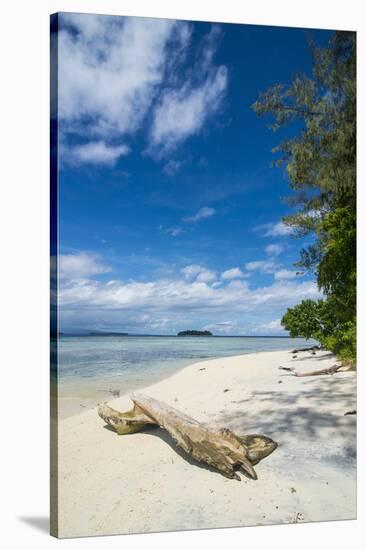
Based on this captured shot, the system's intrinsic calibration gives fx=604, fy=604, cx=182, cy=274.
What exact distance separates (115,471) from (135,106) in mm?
2812

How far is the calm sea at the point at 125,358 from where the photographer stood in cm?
455

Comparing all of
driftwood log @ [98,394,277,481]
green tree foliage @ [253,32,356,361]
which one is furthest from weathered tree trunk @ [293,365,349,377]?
driftwood log @ [98,394,277,481]

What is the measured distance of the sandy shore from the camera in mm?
4457

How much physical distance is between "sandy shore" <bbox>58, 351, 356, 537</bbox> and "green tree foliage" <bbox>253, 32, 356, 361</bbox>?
37 cm

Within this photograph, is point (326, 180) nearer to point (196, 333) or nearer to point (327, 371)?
point (327, 371)

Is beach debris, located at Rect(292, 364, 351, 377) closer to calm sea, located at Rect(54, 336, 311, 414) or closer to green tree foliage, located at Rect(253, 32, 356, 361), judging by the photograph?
green tree foliage, located at Rect(253, 32, 356, 361)

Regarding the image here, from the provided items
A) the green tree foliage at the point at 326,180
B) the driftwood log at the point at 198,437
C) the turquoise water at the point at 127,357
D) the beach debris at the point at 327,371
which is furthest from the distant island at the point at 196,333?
the beach debris at the point at 327,371

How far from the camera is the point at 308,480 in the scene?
480 centimetres

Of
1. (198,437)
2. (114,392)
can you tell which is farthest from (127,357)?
(198,437)

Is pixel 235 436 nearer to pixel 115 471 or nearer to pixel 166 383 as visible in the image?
pixel 166 383

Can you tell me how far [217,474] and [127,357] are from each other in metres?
1.14

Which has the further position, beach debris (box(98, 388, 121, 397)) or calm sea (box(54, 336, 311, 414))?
beach debris (box(98, 388, 121, 397))

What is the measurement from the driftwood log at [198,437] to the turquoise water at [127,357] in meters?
0.18
